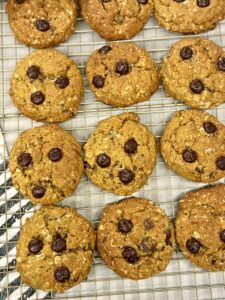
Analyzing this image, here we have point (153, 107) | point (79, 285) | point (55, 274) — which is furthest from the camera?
point (153, 107)

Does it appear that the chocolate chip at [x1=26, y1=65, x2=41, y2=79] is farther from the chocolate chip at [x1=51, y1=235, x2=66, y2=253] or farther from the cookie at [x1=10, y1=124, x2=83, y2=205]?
the chocolate chip at [x1=51, y1=235, x2=66, y2=253]

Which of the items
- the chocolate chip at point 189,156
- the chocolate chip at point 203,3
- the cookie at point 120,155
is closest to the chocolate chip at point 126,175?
the cookie at point 120,155

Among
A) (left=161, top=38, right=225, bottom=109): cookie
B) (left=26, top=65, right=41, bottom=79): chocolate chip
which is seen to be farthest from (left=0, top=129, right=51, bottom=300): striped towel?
(left=161, top=38, right=225, bottom=109): cookie

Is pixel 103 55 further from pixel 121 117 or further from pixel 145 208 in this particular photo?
pixel 145 208

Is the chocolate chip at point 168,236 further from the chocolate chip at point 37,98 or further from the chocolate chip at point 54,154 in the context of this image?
the chocolate chip at point 37,98

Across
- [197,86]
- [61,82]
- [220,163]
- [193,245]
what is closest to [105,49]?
[61,82]

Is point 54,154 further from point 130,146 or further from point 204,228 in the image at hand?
point 204,228

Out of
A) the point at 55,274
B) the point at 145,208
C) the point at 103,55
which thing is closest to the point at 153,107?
the point at 103,55
